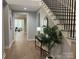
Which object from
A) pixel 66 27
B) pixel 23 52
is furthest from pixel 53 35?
pixel 23 52

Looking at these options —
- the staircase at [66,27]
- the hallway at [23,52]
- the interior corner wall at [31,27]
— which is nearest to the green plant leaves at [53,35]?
the staircase at [66,27]

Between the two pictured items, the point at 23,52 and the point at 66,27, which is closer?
the point at 66,27

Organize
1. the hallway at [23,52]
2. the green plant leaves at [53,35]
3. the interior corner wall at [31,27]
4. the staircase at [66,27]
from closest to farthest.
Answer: the staircase at [66,27]
the green plant leaves at [53,35]
the hallway at [23,52]
the interior corner wall at [31,27]

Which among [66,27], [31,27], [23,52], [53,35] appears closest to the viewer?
[66,27]

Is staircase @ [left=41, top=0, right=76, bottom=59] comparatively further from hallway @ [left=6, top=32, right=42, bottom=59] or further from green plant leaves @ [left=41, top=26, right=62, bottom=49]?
hallway @ [left=6, top=32, right=42, bottom=59]

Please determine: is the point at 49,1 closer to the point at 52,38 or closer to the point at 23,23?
the point at 52,38

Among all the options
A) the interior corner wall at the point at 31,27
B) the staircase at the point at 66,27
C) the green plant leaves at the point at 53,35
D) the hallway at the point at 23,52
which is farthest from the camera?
the interior corner wall at the point at 31,27

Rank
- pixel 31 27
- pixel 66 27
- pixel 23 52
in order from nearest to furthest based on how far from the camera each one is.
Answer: pixel 66 27 → pixel 23 52 → pixel 31 27

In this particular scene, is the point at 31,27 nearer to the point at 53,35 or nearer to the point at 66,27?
the point at 53,35

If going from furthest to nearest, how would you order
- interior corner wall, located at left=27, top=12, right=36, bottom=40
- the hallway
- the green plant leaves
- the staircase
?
1. interior corner wall, located at left=27, top=12, right=36, bottom=40
2. the hallway
3. the green plant leaves
4. the staircase

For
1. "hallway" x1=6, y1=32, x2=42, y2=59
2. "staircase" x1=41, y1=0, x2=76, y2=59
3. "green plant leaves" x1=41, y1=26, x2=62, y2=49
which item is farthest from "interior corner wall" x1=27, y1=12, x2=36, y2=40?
"green plant leaves" x1=41, y1=26, x2=62, y2=49

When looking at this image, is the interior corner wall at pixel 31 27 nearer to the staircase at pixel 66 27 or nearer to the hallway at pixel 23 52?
the hallway at pixel 23 52

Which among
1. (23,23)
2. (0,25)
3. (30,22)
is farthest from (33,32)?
(23,23)

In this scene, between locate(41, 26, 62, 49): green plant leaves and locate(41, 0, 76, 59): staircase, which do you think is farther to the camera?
locate(41, 26, 62, 49): green plant leaves
